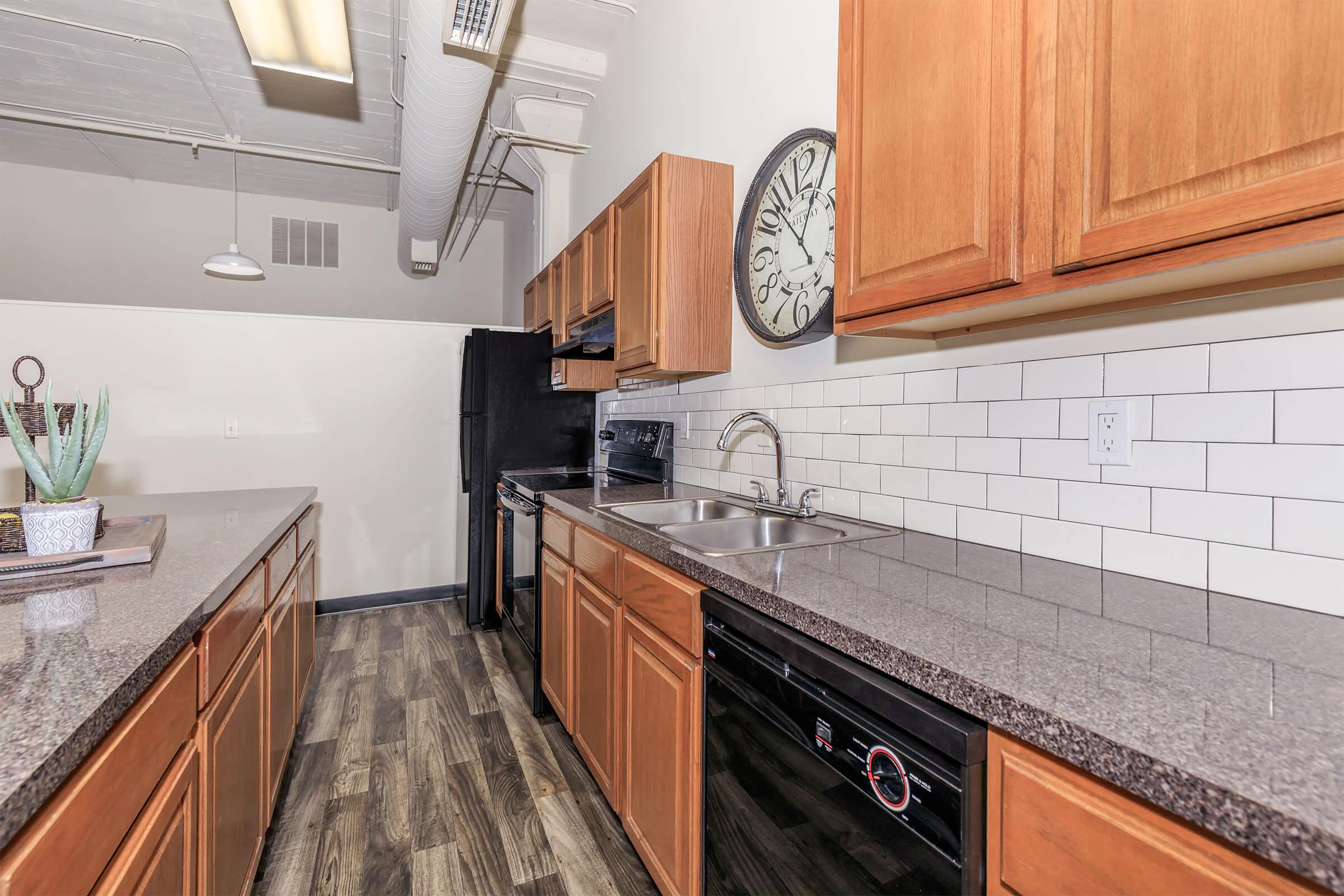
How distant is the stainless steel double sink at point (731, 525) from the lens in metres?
1.47

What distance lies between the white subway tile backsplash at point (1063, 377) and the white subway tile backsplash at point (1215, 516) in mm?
221

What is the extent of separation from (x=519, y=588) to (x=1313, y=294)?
8.36 feet

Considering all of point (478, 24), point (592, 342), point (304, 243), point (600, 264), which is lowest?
point (592, 342)

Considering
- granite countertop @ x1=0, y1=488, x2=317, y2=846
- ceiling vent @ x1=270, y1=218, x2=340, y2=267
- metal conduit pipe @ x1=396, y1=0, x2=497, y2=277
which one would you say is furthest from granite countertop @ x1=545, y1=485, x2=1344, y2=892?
ceiling vent @ x1=270, y1=218, x2=340, y2=267

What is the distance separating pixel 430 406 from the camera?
14.1ft

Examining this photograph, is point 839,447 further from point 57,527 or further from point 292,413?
point 292,413

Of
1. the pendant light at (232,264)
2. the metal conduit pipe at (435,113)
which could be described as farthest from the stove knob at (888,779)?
the pendant light at (232,264)

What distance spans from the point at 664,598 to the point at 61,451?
1.23 m

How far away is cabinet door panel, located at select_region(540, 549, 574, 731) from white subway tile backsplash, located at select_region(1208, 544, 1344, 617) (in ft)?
5.36

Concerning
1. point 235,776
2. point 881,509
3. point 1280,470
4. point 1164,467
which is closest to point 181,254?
point 235,776

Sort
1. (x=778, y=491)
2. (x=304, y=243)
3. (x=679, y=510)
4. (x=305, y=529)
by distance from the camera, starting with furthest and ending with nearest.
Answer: (x=304, y=243)
(x=305, y=529)
(x=679, y=510)
(x=778, y=491)

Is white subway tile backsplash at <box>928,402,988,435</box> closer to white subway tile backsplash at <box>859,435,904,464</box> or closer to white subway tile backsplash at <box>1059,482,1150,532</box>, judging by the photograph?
white subway tile backsplash at <box>859,435,904,464</box>

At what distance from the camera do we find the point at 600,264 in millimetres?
2639

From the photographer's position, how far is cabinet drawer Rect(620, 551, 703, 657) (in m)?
1.25
